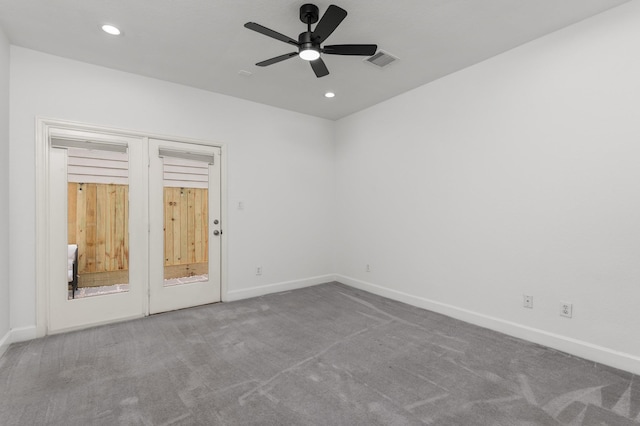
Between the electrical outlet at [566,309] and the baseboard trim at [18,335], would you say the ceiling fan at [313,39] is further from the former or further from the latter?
the baseboard trim at [18,335]

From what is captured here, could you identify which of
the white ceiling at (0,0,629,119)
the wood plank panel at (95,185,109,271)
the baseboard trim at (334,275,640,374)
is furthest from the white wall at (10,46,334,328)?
the baseboard trim at (334,275,640,374)

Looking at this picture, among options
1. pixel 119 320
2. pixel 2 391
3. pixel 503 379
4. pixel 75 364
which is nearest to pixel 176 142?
pixel 119 320

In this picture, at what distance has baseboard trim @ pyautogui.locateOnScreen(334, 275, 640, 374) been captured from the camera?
8.05 ft

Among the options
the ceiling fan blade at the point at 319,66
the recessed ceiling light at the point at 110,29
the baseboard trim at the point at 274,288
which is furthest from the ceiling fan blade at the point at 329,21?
the baseboard trim at the point at 274,288

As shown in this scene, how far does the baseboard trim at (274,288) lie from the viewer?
434cm

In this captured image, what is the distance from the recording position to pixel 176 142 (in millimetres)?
A: 3938

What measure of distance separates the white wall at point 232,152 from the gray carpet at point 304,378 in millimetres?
1106

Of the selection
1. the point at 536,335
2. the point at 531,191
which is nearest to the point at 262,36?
the point at 531,191

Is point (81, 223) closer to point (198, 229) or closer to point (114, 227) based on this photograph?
point (114, 227)

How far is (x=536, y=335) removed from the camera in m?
2.92

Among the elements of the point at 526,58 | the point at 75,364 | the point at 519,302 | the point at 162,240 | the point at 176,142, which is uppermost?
the point at 526,58

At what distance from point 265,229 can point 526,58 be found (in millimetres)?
3768

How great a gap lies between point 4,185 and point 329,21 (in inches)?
129

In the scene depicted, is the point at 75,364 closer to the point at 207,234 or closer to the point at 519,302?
the point at 207,234
